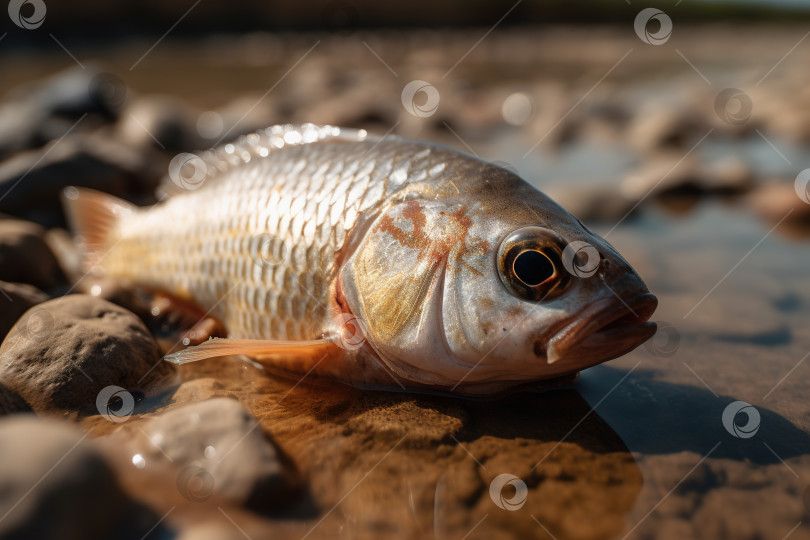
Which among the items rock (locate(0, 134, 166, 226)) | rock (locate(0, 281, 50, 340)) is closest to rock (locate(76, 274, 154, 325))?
rock (locate(0, 281, 50, 340))

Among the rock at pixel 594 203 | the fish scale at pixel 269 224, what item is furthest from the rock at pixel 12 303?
the rock at pixel 594 203

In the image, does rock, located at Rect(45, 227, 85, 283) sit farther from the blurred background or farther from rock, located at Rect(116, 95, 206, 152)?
rock, located at Rect(116, 95, 206, 152)

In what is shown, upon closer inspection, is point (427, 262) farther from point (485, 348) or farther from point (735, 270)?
point (735, 270)

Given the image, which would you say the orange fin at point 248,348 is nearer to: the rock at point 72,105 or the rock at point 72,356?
the rock at point 72,356

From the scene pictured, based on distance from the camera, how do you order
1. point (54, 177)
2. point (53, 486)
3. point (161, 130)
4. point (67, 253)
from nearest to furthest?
point (53, 486) < point (67, 253) < point (54, 177) < point (161, 130)

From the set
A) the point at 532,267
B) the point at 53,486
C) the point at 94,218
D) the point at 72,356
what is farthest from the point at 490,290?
the point at 94,218

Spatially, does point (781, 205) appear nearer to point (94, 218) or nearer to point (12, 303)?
point (94, 218)

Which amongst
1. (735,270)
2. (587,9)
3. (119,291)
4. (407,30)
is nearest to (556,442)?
(119,291)
